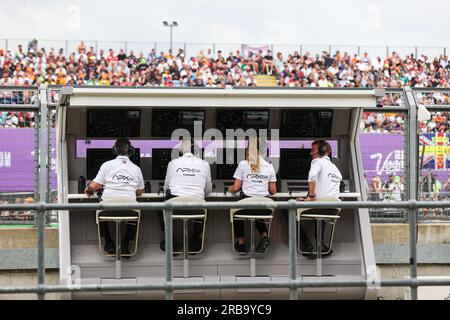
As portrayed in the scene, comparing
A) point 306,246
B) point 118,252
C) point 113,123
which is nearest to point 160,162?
point 113,123

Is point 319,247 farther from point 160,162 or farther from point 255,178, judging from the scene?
point 160,162

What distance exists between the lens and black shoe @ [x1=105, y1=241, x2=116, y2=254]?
33.9 ft

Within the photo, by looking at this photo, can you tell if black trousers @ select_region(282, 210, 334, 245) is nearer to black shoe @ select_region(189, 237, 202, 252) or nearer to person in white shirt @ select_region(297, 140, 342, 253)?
person in white shirt @ select_region(297, 140, 342, 253)

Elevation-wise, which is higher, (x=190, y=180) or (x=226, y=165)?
(x=226, y=165)

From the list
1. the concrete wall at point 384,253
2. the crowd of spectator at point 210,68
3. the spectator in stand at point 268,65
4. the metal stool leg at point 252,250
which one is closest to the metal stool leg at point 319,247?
the metal stool leg at point 252,250

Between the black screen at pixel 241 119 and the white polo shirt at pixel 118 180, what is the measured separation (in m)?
1.32

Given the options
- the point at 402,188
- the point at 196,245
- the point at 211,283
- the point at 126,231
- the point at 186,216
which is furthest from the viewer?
the point at 402,188

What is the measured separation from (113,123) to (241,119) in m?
1.51

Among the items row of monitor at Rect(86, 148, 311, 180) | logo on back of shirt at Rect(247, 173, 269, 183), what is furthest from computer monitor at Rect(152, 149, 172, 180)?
logo on back of shirt at Rect(247, 173, 269, 183)

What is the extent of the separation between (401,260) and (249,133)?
2.46 metres

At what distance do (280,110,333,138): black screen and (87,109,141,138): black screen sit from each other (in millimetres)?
1770

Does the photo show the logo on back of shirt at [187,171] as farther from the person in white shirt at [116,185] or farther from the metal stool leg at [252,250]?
the metal stool leg at [252,250]

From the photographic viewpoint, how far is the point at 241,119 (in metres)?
11.1

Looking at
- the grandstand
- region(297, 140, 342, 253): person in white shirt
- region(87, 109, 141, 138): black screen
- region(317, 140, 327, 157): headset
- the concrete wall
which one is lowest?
the concrete wall
